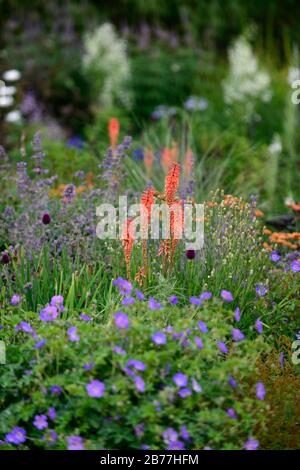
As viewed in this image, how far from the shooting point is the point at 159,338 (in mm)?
3283

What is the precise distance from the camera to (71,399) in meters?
3.28

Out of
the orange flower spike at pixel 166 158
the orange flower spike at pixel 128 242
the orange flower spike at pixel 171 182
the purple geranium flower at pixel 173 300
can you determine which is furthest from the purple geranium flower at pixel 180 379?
the orange flower spike at pixel 166 158

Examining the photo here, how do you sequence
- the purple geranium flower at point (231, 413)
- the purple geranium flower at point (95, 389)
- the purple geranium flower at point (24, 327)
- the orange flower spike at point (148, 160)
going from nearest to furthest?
the purple geranium flower at point (95, 389) → the purple geranium flower at point (231, 413) → the purple geranium flower at point (24, 327) → the orange flower spike at point (148, 160)

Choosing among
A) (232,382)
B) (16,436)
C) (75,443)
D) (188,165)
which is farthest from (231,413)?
(188,165)

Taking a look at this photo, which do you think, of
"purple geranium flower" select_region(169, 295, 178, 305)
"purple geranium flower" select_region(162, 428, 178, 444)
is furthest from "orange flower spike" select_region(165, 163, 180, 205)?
"purple geranium flower" select_region(162, 428, 178, 444)

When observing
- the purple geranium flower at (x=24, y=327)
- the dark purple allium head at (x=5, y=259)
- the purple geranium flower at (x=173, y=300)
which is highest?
the dark purple allium head at (x=5, y=259)

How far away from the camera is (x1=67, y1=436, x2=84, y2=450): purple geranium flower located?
3.15m

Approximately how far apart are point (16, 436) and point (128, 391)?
1.53ft

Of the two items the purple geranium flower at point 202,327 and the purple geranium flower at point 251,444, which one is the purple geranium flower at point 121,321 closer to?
the purple geranium flower at point 202,327

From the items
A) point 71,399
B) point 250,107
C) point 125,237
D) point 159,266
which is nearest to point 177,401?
point 71,399

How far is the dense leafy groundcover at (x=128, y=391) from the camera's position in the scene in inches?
126

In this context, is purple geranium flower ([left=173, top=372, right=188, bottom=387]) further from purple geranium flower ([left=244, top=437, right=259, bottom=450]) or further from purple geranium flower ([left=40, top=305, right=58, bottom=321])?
purple geranium flower ([left=40, top=305, right=58, bottom=321])

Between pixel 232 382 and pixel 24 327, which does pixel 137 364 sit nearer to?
pixel 232 382

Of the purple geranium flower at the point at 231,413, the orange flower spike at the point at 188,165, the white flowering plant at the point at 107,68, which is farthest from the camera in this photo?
the white flowering plant at the point at 107,68
